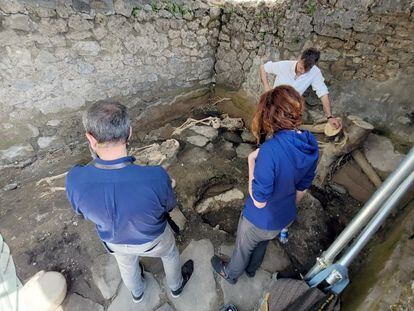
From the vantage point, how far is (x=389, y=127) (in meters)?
3.21

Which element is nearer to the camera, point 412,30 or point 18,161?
point 412,30

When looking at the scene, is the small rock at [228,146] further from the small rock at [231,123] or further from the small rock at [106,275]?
the small rock at [106,275]

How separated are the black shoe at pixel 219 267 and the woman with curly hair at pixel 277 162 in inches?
27.5

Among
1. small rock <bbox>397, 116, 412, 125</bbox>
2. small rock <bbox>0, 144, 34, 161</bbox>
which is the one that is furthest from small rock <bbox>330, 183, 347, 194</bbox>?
small rock <bbox>0, 144, 34, 161</bbox>

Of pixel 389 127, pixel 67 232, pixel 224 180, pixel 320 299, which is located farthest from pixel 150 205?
→ pixel 389 127

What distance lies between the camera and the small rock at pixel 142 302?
2.40 metres

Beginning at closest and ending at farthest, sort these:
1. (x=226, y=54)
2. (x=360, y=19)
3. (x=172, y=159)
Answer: (x=360, y=19)
(x=172, y=159)
(x=226, y=54)

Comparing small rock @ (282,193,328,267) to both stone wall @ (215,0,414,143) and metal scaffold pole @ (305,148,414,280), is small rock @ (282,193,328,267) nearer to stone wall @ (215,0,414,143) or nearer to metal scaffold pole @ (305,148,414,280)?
metal scaffold pole @ (305,148,414,280)

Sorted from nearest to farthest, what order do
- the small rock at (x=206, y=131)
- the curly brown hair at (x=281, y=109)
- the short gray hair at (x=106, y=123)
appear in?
the short gray hair at (x=106, y=123) → the curly brown hair at (x=281, y=109) → the small rock at (x=206, y=131)

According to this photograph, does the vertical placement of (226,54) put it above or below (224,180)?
above

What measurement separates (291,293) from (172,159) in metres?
2.47

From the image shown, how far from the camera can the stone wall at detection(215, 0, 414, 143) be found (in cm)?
297

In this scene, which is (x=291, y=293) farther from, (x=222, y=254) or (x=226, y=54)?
(x=226, y=54)

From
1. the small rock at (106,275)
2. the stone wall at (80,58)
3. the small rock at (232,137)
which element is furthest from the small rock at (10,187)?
the small rock at (232,137)
